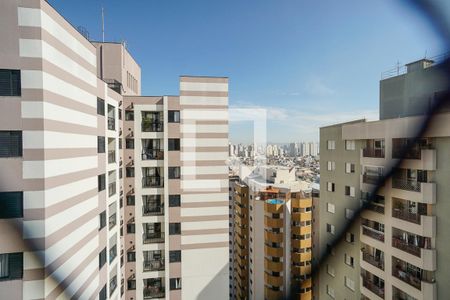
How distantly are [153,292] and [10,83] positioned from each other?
16.7 ft

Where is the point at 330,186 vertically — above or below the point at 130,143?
below

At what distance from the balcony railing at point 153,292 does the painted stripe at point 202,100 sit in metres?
4.38

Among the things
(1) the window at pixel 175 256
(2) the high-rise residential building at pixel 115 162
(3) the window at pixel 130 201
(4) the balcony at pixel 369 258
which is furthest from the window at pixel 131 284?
(4) the balcony at pixel 369 258

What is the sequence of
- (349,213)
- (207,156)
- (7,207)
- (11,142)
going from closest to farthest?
(349,213) → (7,207) → (11,142) → (207,156)

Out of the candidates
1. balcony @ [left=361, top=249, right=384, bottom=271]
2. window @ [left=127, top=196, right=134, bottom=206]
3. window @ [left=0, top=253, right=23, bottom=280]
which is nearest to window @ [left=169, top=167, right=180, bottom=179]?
window @ [left=127, top=196, right=134, bottom=206]

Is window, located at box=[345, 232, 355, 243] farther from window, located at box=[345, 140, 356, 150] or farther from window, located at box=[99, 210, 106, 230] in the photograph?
window, located at box=[99, 210, 106, 230]

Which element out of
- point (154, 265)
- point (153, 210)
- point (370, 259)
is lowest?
point (154, 265)

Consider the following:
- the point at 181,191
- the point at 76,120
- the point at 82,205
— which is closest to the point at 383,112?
the point at 76,120

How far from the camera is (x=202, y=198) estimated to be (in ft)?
17.5

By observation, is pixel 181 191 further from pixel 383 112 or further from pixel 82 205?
pixel 383 112

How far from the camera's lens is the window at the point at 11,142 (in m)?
2.29

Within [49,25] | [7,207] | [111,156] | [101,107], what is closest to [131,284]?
[111,156]

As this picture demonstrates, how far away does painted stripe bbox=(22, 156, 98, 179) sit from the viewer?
2359mm

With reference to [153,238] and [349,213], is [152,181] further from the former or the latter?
[349,213]
